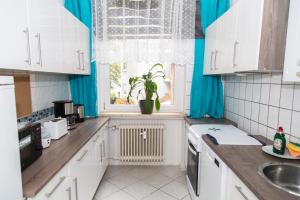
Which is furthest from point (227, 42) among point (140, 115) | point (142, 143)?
point (142, 143)

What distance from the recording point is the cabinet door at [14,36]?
1.06 metres

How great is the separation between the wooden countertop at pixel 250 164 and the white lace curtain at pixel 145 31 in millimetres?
1312

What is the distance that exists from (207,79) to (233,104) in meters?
0.46

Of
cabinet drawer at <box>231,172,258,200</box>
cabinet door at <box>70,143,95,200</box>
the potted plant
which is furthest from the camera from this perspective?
the potted plant

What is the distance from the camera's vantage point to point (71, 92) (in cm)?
268

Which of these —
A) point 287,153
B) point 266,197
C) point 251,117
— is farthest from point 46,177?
point 251,117

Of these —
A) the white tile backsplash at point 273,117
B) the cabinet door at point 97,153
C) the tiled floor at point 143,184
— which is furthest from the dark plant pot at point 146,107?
the white tile backsplash at point 273,117

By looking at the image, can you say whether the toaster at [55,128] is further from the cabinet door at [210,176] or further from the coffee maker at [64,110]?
the cabinet door at [210,176]

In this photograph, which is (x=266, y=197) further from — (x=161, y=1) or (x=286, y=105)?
(x=161, y=1)

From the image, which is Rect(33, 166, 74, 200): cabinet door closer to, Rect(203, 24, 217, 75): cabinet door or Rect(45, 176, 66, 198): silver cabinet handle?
Rect(45, 176, 66, 198): silver cabinet handle

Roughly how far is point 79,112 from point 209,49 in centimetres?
177

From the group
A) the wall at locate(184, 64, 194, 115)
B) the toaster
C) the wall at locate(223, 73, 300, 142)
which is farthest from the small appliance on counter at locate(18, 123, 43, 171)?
the wall at locate(184, 64, 194, 115)

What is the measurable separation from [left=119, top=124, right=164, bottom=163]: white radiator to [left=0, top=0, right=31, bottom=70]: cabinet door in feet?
5.71

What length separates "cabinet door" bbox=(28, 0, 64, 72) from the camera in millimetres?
1349
